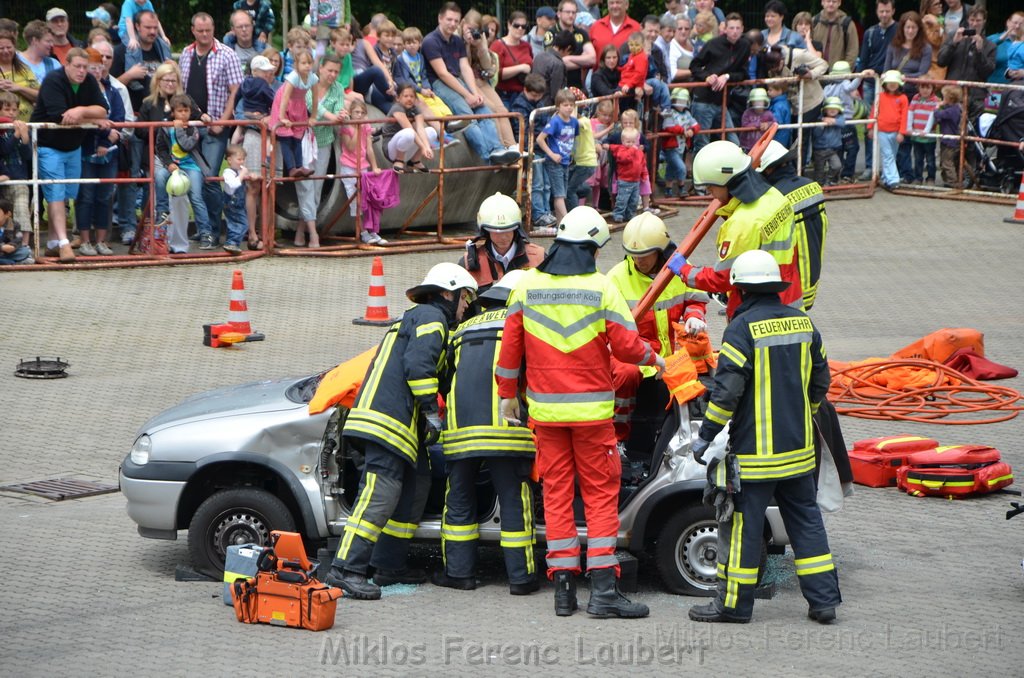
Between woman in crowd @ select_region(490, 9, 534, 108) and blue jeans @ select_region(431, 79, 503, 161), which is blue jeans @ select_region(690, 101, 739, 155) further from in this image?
blue jeans @ select_region(431, 79, 503, 161)

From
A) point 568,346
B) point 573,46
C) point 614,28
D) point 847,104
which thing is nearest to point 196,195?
point 573,46

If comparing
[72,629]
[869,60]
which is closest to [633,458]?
[72,629]

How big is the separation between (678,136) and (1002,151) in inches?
170

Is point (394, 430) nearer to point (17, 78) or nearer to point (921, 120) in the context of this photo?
point (17, 78)

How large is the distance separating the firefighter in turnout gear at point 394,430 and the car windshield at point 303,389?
21.8 inches

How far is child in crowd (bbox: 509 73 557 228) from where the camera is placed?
55.6 ft

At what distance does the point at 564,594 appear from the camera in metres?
7.45

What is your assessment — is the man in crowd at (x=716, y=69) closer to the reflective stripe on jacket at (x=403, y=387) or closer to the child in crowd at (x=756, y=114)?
the child in crowd at (x=756, y=114)

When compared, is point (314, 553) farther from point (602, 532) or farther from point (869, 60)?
point (869, 60)

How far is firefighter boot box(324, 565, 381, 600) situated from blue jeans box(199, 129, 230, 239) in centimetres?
861

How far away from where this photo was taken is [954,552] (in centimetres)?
841

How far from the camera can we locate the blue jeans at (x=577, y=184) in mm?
17172

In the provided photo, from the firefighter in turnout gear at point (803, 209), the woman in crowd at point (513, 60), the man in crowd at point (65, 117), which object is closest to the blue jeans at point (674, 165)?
the woman in crowd at point (513, 60)

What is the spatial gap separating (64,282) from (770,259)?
9.37m
